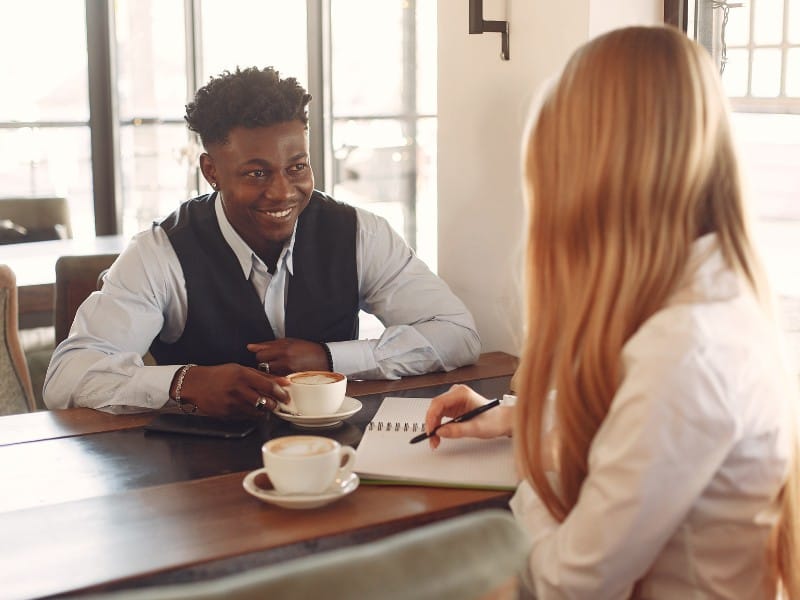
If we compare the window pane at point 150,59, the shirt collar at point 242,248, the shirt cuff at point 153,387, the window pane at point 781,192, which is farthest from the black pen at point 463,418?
the window pane at point 150,59

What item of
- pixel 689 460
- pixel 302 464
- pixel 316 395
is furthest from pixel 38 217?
pixel 689 460

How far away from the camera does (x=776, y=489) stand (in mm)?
1027

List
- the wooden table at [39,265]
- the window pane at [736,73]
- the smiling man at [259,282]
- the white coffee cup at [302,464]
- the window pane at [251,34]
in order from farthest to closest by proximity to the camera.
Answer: the window pane at [251,34], the wooden table at [39,265], the smiling man at [259,282], the window pane at [736,73], the white coffee cup at [302,464]

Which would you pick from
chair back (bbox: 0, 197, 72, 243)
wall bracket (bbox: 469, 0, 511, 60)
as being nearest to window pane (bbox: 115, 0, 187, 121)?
chair back (bbox: 0, 197, 72, 243)

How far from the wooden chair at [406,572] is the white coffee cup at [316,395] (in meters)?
0.95

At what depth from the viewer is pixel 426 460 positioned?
1383 millimetres

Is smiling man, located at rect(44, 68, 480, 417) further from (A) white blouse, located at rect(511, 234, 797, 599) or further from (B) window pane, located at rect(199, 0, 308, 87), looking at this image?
(B) window pane, located at rect(199, 0, 308, 87)

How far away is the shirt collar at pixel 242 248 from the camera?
6.59ft

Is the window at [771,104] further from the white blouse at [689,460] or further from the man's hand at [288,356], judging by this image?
the man's hand at [288,356]

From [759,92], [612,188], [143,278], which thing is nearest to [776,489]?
[612,188]

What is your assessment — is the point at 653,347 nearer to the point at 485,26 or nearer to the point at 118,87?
the point at 485,26

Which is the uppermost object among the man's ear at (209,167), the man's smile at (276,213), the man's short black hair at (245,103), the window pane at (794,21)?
the window pane at (794,21)

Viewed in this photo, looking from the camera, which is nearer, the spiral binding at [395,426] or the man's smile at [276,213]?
the spiral binding at [395,426]

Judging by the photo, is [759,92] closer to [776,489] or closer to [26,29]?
[776,489]
